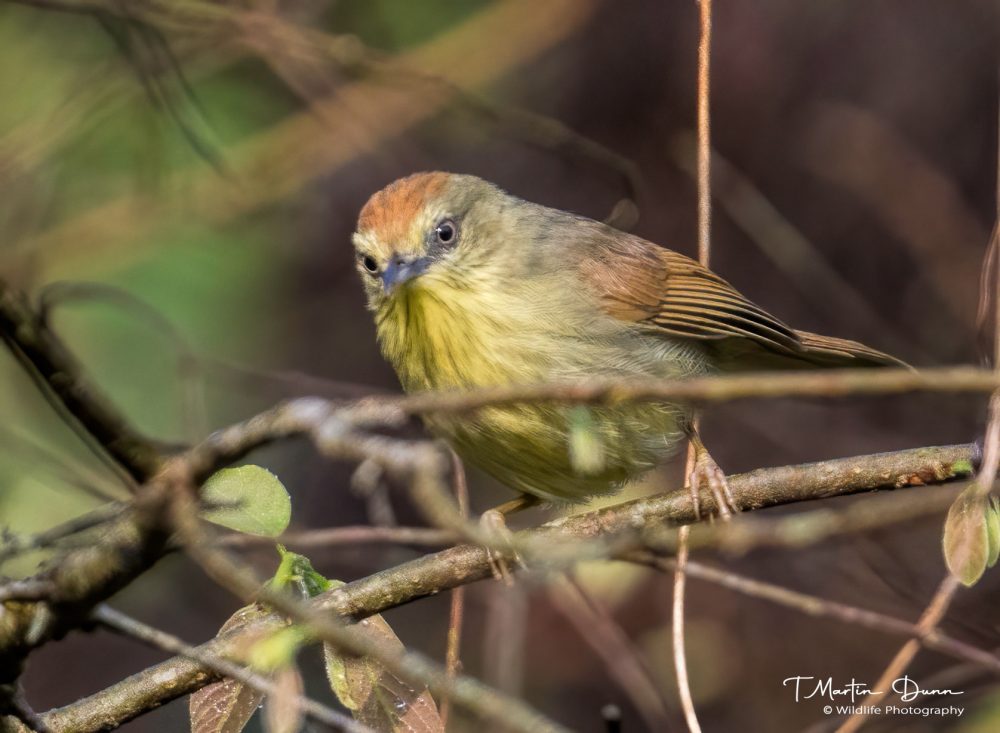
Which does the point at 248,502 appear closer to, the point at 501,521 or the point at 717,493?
the point at 717,493

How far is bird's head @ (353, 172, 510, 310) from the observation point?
378 cm

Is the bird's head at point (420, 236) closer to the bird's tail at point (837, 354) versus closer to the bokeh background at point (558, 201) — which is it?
the bird's tail at point (837, 354)

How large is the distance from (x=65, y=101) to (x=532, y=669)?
376cm

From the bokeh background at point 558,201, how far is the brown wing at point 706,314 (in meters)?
1.44

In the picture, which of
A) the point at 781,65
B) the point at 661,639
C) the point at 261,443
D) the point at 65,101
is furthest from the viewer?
the point at 781,65

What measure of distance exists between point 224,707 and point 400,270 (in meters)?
1.87

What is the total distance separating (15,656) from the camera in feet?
6.62

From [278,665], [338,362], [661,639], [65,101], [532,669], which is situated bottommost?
[532,669]

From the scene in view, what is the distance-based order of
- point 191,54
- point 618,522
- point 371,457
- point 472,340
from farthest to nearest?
point 191,54, point 472,340, point 618,522, point 371,457

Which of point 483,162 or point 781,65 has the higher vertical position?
point 781,65

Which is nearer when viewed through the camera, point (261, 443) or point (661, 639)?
point (261, 443)

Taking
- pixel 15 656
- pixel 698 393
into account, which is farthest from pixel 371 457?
pixel 15 656

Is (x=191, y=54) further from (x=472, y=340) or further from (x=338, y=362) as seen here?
(x=472, y=340)
